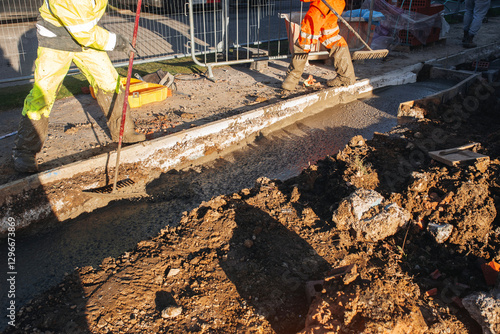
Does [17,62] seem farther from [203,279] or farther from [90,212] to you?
[203,279]

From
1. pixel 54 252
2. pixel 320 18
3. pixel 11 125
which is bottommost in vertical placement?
pixel 54 252

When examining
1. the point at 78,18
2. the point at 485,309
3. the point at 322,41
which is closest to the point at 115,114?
the point at 78,18

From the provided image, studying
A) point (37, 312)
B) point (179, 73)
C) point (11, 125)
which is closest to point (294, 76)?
point (179, 73)

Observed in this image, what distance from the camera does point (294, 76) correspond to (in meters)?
6.75

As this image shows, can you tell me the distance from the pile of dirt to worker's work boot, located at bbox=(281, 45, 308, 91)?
2.79 m

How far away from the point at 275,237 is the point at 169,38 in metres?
8.03

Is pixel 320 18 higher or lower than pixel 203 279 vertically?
higher

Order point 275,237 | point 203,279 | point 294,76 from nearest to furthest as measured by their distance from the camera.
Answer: point 203,279 < point 275,237 < point 294,76

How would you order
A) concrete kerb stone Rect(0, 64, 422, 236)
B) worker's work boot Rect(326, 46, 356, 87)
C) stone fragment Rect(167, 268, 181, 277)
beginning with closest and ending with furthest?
stone fragment Rect(167, 268, 181, 277), concrete kerb stone Rect(0, 64, 422, 236), worker's work boot Rect(326, 46, 356, 87)

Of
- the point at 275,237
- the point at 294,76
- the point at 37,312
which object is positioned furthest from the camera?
the point at 294,76

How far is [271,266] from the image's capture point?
3.08 m

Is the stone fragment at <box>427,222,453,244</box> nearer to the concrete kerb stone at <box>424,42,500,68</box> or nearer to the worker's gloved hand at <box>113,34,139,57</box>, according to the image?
the worker's gloved hand at <box>113,34,139,57</box>

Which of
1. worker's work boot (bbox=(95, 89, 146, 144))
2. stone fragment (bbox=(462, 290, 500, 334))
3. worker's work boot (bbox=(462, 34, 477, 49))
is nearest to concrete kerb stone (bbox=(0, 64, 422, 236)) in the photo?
worker's work boot (bbox=(95, 89, 146, 144))

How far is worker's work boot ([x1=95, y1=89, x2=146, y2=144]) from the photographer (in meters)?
4.65
